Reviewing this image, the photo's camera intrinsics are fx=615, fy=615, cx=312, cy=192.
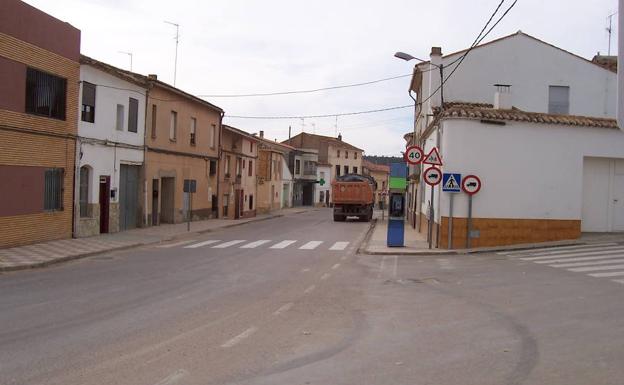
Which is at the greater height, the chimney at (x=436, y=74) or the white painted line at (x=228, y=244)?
the chimney at (x=436, y=74)

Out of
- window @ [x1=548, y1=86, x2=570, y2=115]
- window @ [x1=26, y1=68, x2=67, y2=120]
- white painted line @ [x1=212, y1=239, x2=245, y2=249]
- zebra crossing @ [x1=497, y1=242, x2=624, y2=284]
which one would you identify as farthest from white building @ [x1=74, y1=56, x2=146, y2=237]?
window @ [x1=548, y1=86, x2=570, y2=115]

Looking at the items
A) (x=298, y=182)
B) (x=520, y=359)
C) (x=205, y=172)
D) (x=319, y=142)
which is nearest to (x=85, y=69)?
(x=205, y=172)

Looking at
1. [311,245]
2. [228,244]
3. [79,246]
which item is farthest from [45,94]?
[311,245]

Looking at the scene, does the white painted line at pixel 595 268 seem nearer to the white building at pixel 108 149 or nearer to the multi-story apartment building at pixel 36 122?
the multi-story apartment building at pixel 36 122

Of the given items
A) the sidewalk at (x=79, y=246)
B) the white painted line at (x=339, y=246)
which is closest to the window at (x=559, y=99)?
the white painted line at (x=339, y=246)

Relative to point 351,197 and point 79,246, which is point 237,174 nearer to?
point 351,197

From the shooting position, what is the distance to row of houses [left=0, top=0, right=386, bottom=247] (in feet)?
59.4

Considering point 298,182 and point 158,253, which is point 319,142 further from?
point 158,253

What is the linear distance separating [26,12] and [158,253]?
8233 mm

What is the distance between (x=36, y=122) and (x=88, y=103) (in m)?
3.59

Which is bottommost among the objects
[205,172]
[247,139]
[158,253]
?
[158,253]

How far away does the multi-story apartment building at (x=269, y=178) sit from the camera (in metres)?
55.5

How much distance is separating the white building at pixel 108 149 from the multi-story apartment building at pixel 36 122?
82cm

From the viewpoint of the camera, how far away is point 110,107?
24.3 metres
